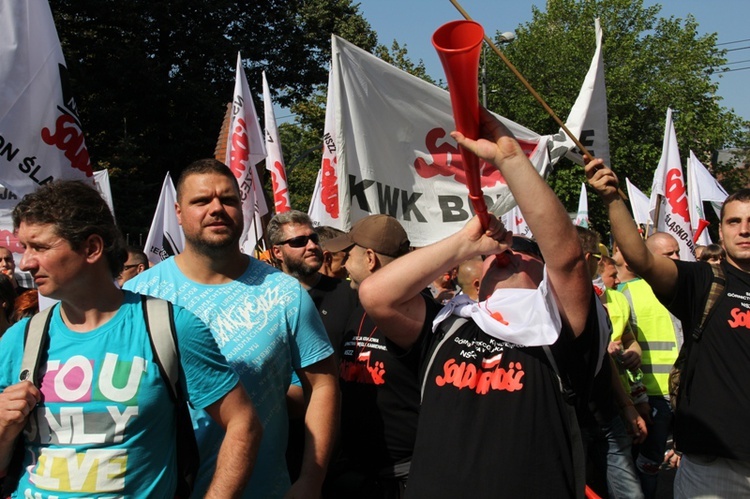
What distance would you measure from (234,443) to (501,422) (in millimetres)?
859

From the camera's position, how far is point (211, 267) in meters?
3.17

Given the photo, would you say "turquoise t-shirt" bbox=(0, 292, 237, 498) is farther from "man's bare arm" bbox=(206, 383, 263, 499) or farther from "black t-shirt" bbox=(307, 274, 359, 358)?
"black t-shirt" bbox=(307, 274, 359, 358)

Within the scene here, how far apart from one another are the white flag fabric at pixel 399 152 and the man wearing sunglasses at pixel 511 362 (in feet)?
7.46

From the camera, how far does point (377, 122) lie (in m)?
5.58

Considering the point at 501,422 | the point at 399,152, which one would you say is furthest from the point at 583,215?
the point at 501,422

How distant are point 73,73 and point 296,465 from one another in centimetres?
2013

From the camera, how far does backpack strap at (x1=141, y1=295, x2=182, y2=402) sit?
95.9 inches

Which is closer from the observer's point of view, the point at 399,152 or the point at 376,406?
the point at 376,406

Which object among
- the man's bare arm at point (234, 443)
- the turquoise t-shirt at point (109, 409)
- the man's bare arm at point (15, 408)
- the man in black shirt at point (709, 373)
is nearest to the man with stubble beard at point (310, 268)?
the man in black shirt at point (709, 373)

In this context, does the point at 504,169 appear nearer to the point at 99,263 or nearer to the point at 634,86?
the point at 99,263

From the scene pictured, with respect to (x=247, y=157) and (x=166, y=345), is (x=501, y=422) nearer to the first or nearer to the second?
(x=166, y=345)

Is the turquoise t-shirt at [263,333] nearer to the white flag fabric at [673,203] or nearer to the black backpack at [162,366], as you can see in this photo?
the black backpack at [162,366]

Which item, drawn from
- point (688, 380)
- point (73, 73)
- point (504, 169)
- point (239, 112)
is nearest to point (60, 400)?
point (504, 169)

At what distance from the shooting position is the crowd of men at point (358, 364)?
2.43m
